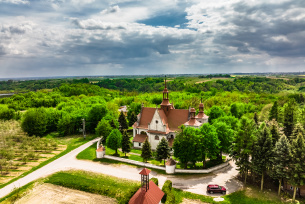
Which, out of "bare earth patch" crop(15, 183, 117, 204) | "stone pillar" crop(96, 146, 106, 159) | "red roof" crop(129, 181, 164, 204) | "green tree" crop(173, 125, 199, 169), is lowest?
"bare earth patch" crop(15, 183, 117, 204)

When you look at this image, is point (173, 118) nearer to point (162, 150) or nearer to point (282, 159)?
point (162, 150)

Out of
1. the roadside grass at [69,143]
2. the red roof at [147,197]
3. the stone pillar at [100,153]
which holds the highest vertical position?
the red roof at [147,197]

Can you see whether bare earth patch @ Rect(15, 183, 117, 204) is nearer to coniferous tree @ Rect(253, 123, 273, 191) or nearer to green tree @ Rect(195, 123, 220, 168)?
green tree @ Rect(195, 123, 220, 168)

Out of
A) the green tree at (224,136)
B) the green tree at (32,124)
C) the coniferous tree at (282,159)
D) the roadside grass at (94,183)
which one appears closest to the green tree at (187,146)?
the green tree at (224,136)

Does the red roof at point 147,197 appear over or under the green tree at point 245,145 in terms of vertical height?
under

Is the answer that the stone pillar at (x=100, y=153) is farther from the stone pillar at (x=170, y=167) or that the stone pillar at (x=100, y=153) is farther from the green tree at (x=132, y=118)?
the green tree at (x=132, y=118)

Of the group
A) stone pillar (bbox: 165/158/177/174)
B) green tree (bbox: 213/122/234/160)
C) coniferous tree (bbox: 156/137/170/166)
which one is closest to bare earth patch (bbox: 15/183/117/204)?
stone pillar (bbox: 165/158/177/174)
